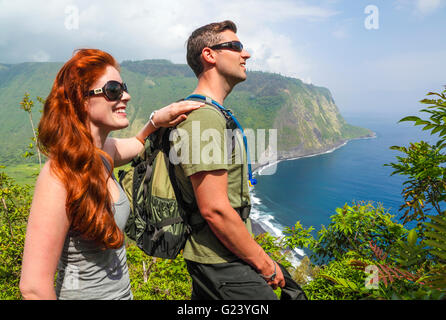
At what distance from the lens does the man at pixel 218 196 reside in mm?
1726

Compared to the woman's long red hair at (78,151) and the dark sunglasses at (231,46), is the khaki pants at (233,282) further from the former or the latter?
the dark sunglasses at (231,46)

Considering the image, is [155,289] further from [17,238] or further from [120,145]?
[120,145]

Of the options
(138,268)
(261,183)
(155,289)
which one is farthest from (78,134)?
(261,183)

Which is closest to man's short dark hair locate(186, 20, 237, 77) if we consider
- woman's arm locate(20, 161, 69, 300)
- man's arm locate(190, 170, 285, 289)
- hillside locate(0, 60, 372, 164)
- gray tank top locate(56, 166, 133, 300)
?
man's arm locate(190, 170, 285, 289)

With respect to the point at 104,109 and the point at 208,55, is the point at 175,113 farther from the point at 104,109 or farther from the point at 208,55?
the point at 208,55

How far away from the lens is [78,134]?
1.62m

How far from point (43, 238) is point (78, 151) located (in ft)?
1.69

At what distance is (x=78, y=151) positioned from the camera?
1574 millimetres

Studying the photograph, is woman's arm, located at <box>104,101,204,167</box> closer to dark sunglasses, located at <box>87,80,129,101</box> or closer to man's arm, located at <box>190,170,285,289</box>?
dark sunglasses, located at <box>87,80,129,101</box>

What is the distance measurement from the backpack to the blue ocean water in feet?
173

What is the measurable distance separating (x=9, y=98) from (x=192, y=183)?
255 metres

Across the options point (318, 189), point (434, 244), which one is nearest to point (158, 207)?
point (434, 244)

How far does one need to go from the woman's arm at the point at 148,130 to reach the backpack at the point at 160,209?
124 mm

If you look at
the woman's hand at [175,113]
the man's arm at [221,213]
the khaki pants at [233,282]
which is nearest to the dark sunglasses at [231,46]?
the woman's hand at [175,113]
